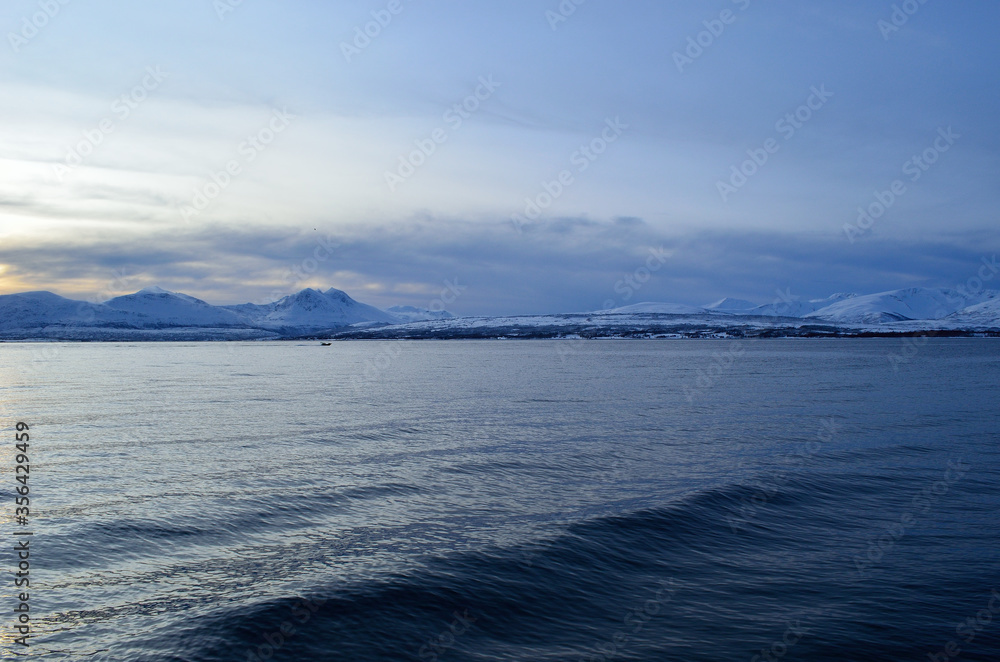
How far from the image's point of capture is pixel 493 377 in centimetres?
6234

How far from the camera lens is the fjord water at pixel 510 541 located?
979 centimetres

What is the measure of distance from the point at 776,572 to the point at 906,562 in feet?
8.87

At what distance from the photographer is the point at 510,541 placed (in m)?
13.5

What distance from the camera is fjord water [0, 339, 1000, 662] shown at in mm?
A: 9789

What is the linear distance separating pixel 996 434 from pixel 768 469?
45.9 ft

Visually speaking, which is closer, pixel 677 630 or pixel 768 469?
pixel 677 630

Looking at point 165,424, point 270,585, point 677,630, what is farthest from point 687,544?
point 165,424

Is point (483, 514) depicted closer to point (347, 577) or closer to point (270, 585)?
point (347, 577)

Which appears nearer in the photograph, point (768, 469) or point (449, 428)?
point (768, 469)

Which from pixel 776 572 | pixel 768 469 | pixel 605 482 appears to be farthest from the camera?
pixel 768 469

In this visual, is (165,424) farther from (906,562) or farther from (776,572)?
(906,562)

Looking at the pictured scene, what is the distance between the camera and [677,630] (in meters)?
9.95

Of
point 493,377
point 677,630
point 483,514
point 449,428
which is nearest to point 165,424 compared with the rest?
point 449,428

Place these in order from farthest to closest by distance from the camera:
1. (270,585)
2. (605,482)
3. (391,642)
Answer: (605,482)
(270,585)
(391,642)
